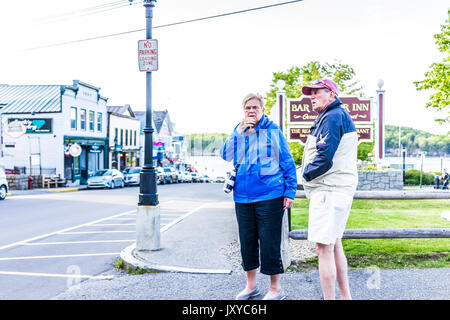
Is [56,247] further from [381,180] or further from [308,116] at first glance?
[381,180]

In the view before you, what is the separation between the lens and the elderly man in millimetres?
3643

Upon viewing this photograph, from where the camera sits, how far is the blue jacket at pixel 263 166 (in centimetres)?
418

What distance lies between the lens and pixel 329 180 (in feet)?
12.2

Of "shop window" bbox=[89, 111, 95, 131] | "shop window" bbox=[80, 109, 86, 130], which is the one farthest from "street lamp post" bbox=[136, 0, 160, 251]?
"shop window" bbox=[89, 111, 95, 131]

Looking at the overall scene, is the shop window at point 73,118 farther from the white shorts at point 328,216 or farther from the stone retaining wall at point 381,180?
the white shorts at point 328,216

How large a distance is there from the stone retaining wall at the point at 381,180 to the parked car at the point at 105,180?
18683 mm

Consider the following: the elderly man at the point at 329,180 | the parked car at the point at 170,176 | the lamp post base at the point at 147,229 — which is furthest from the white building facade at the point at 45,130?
the elderly man at the point at 329,180

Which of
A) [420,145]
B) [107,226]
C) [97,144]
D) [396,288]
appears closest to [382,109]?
[107,226]

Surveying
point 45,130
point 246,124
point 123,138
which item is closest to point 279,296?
point 246,124

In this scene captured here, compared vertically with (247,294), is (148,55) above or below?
above

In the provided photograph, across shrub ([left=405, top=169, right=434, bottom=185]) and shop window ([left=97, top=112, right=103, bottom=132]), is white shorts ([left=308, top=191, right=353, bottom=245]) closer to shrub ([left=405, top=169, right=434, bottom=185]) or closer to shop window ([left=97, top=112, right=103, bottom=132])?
shrub ([left=405, top=169, right=434, bottom=185])

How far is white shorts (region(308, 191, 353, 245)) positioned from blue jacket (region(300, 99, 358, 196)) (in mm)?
72

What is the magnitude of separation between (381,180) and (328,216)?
53.5 ft
